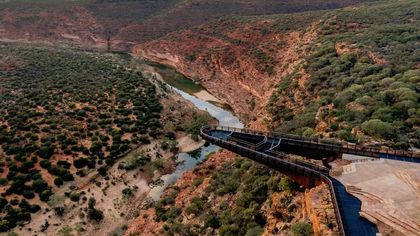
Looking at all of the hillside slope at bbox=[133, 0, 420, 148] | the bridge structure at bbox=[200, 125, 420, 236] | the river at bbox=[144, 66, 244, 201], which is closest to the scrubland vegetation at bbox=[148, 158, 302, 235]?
the bridge structure at bbox=[200, 125, 420, 236]

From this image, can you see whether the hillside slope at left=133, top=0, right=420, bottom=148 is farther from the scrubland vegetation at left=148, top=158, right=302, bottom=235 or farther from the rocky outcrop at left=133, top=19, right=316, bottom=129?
the scrubland vegetation at left=148, top=158, right=302, bottom=235

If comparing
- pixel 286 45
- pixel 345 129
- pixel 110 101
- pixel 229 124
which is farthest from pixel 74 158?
pixel 286 45

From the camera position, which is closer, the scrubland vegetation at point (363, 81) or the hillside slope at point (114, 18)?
the scrubland vegetation at point (363, 81)

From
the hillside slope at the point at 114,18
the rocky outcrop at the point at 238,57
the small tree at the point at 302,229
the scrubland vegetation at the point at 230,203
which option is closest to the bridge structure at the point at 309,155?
the small tree at the point at 302,229

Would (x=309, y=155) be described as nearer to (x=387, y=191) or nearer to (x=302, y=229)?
(x=387, y=191)

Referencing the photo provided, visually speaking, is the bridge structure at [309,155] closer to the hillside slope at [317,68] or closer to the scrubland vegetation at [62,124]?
the hillside slope at [317,68]

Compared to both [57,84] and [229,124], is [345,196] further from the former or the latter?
[57,84]

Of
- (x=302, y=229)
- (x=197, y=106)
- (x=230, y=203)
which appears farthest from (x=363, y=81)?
(x=197, y=106)
